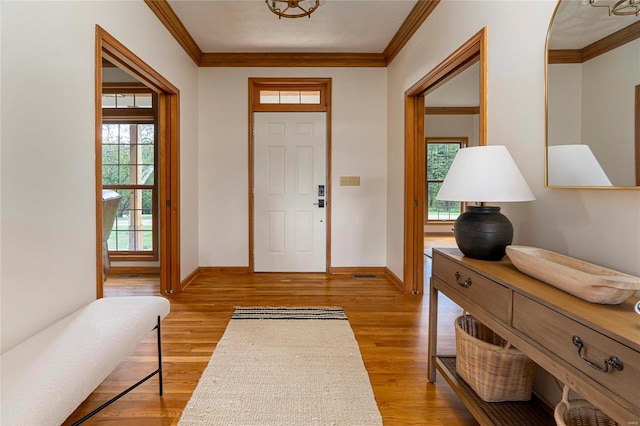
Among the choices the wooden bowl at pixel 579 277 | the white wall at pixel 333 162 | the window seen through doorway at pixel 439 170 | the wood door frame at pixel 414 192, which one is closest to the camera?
the wooden bowl at pixel 579 277

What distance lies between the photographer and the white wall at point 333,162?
437cm

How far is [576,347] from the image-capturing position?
911 mm

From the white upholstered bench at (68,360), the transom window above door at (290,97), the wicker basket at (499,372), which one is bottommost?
the wicker basket at (499,372)

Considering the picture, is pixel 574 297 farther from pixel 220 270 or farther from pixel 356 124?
pixel 220 270

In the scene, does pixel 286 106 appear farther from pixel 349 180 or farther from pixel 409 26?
pixel 409 26

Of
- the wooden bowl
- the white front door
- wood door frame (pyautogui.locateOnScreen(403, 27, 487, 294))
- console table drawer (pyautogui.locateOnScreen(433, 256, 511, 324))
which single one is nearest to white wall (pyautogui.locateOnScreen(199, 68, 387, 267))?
the white front door

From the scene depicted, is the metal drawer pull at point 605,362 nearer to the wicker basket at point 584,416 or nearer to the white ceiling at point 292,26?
the wicker basket at point 584,416

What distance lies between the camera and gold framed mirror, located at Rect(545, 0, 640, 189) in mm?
1184

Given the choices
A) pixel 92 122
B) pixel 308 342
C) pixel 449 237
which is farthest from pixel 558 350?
pixel 449 237

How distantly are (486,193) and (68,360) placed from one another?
5.72ft

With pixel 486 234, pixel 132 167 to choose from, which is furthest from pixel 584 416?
pixel 132 167

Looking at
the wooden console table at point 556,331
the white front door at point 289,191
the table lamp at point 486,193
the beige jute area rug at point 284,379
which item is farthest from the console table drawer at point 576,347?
the white front door at point 289,191

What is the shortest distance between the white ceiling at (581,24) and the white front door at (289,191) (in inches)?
122

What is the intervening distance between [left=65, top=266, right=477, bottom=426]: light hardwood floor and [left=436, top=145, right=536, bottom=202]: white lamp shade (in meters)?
1.07
